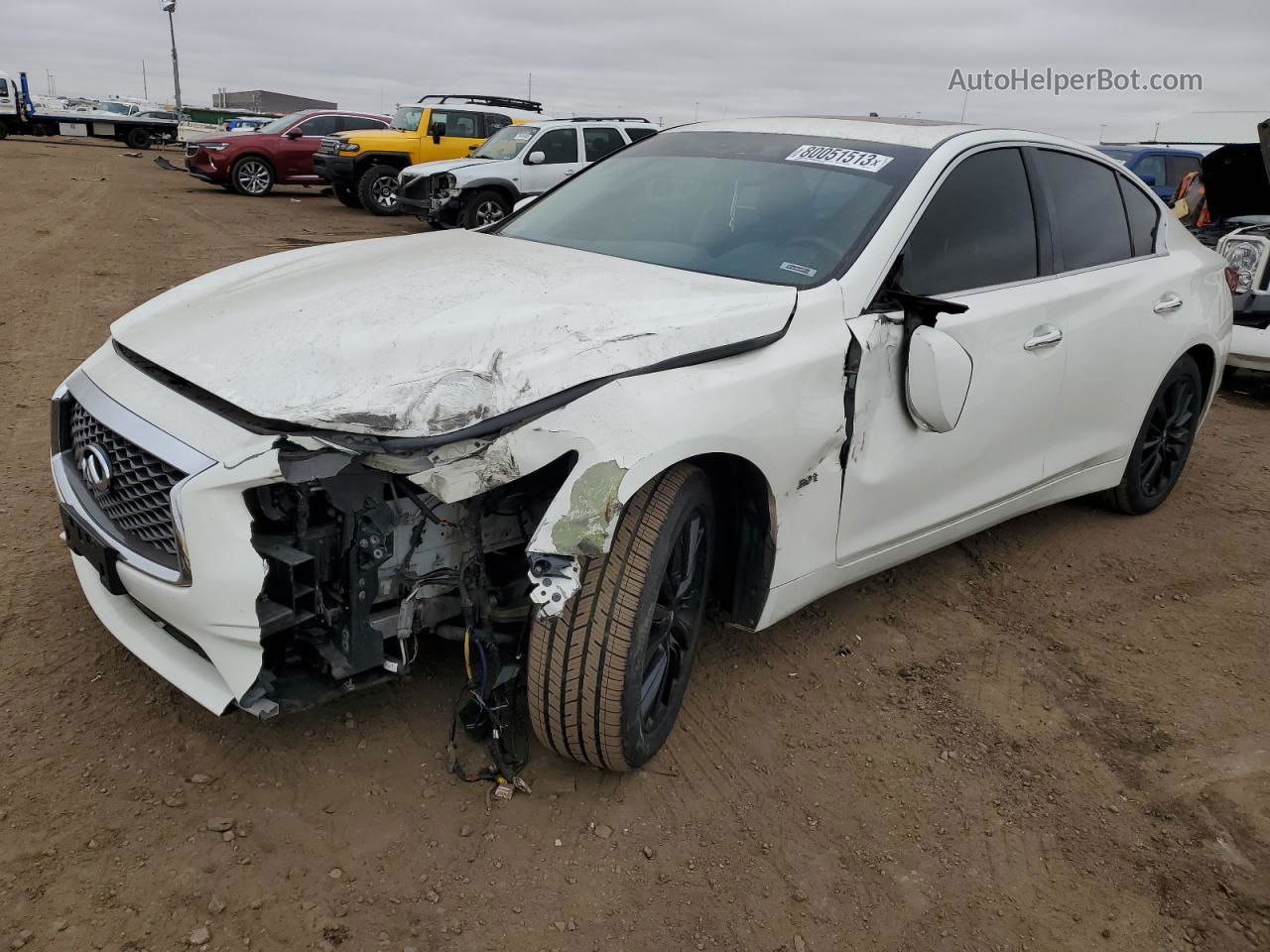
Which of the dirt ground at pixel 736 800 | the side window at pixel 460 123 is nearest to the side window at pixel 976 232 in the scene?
the dirt ground at pixel 736 800

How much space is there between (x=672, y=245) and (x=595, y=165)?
997mm

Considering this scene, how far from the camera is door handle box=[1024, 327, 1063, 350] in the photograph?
3.32 m

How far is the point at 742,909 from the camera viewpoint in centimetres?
223

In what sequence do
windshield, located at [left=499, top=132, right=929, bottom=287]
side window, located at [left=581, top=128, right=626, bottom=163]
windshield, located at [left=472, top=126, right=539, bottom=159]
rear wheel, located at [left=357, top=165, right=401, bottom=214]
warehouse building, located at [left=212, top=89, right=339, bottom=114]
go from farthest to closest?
warehouse building, located at [left=212, top=89, right=339, bottom=114], rear wheel, located at [left=357, top=165, right=401, bottom=214], side window, located at [left=581, top=128, right=626, bottom=163], windshield, located at [left=472, top=126, right=539, bottom=159], windshield, located at [left=499, top=132, right=929, bottom=287]

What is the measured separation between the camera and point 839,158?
323cm

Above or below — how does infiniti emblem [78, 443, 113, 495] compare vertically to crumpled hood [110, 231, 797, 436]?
below

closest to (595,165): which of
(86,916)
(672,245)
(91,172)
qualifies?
(672,245)

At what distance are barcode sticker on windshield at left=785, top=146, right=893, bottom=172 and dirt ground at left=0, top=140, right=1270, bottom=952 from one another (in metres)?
1.54

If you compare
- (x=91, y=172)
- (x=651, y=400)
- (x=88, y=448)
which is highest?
(x=651, y=400)

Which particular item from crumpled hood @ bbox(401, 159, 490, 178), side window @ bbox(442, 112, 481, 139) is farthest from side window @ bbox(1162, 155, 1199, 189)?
side window @ bbox(442, 112, 481, 139)

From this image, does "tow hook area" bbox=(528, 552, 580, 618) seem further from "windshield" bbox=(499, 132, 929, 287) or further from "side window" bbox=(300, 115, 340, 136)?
"side window" bbox=(300, 115, 340, 136)

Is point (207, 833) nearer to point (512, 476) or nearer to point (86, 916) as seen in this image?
point (86, 916)

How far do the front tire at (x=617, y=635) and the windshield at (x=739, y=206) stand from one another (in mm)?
822

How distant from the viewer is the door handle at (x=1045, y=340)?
3.32 meters
